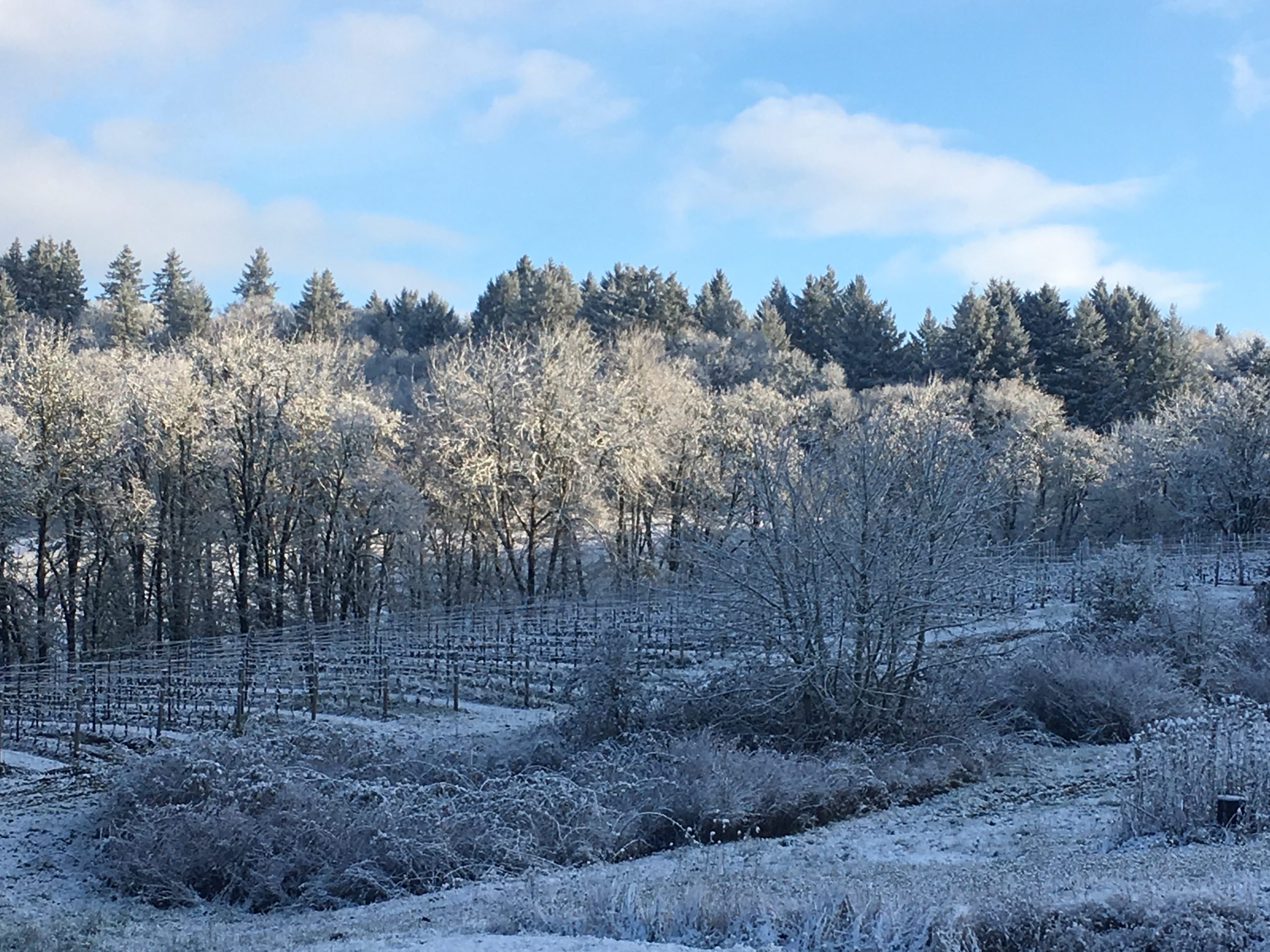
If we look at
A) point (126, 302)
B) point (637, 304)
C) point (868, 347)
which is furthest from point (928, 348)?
point (126, 302)

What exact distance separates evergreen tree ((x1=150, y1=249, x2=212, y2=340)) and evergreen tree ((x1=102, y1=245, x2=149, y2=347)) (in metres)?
1.65

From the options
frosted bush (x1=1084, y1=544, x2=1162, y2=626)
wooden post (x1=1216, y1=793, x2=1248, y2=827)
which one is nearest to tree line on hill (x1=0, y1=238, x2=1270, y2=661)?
frosted bush (x1=1084, y1=544, x2=1162, y2=626)

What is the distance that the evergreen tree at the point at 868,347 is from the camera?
65625mm

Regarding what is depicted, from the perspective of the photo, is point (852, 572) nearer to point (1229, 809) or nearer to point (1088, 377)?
point (1229, 809)

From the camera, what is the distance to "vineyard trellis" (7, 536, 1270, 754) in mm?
19047

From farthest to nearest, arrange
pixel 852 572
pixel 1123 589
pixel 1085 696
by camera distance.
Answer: pixel 1123 589, pixel 1085 696, pixel 852 572

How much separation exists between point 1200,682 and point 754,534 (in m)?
9.08

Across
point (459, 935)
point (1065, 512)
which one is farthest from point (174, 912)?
point (1065, 512)

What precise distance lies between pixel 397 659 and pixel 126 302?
155 feet

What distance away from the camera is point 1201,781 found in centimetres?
1052

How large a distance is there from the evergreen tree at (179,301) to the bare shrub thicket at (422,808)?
51.5m

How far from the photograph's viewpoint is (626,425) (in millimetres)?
39344

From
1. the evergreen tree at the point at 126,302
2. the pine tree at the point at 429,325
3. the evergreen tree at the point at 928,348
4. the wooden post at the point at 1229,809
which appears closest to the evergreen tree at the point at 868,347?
the evergreen tree at the point at 928,348

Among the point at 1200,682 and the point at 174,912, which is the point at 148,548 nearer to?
the point at 174,912
